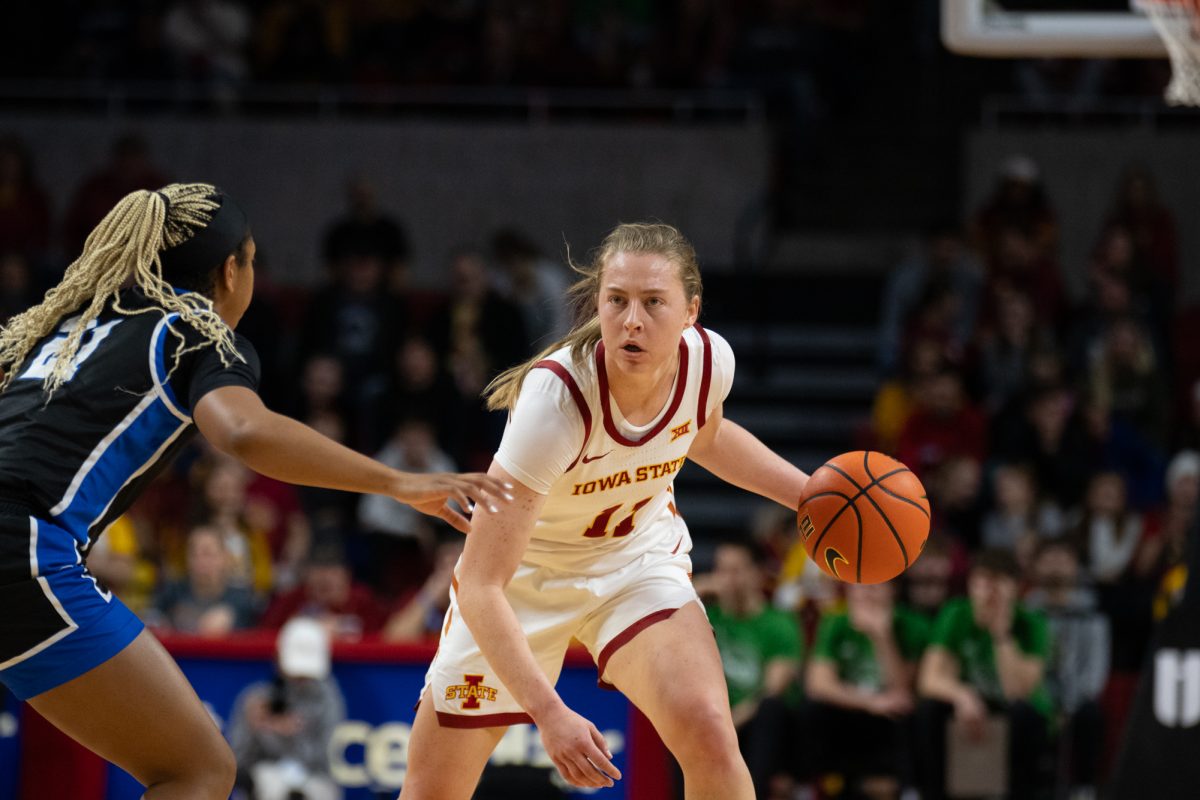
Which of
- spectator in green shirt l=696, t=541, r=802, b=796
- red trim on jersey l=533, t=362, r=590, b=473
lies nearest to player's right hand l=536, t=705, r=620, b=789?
red trim on jersey l=533, t=362, r=590, b=473

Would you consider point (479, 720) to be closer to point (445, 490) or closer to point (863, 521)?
point (445, 490)

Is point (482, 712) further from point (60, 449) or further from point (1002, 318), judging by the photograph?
point (1002, 318)

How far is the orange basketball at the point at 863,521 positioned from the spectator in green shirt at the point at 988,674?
316 centimetres

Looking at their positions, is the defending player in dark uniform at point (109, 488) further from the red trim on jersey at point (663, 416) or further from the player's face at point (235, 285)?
the red trim on jersey at point (663, 416)

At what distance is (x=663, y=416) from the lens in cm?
459

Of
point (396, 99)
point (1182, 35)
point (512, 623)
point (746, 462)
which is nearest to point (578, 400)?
point (512, 623)

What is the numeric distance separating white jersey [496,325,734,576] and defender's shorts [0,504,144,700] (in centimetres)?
103

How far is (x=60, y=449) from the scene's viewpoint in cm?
396

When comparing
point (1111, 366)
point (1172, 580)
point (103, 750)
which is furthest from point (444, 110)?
point (103, 750)

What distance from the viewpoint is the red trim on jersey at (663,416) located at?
448cm

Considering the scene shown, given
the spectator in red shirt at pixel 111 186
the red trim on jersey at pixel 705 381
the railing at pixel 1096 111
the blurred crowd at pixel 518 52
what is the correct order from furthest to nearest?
the blurred crowd at pixel 518 52
the railing at pixel 1096 111
the spectator in red shirt at pixel 111 186
the red trim on jersey at pixel 705 381

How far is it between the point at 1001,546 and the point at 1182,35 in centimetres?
396

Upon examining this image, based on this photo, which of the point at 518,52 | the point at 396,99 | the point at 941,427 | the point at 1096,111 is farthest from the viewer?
the point at 518,52

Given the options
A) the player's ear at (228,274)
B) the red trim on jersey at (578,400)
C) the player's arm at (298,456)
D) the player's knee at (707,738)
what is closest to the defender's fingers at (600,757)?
the player's knee at (707,738)
